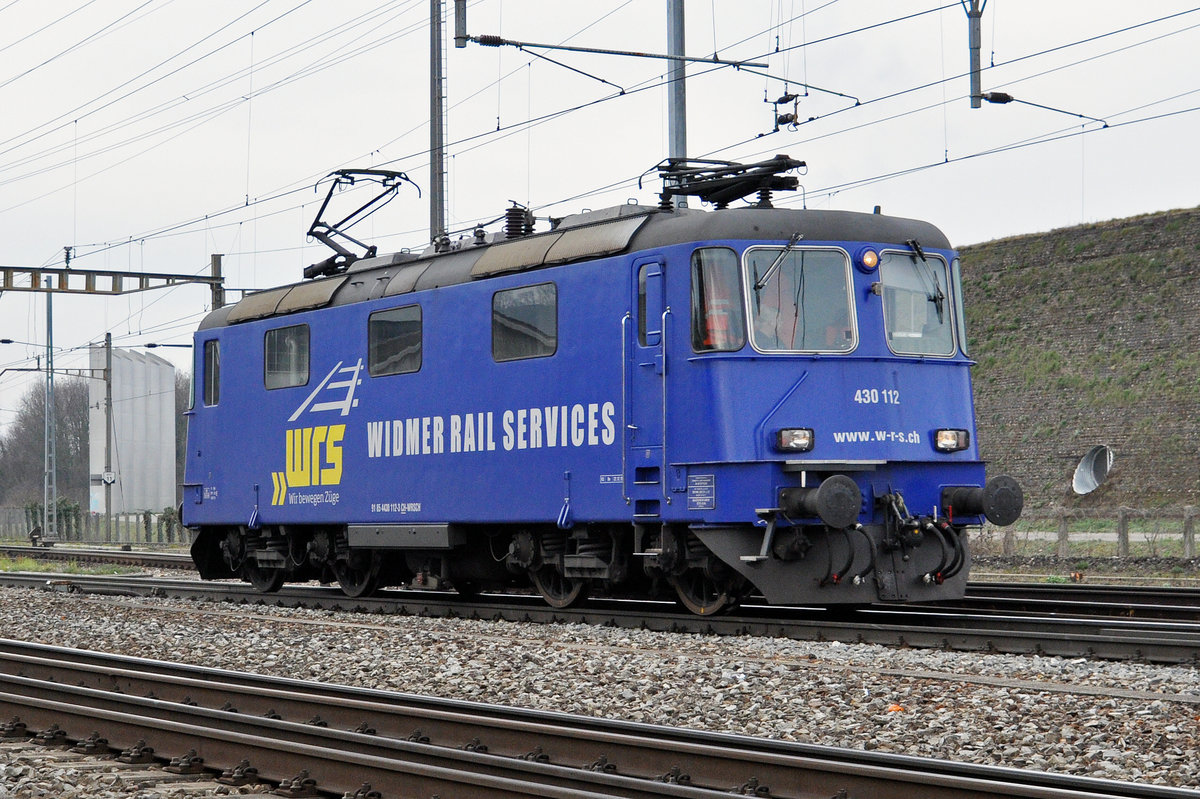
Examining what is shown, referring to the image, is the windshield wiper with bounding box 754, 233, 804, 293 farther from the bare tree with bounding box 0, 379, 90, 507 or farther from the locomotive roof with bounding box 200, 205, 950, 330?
the bare tree with bounding box 0, 379, 90, 507

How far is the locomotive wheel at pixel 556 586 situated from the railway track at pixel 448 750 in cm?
474

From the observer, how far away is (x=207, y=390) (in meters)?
19.5

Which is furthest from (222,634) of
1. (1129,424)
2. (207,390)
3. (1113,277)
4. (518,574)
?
(1113,277)

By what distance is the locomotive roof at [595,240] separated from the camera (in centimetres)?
1257

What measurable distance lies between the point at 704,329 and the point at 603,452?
5.31 feet

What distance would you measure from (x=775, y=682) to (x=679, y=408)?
364cm

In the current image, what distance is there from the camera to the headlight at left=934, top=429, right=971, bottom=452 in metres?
12.8

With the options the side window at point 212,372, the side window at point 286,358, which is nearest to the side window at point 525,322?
the side window at point 286,358

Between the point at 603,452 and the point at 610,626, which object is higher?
the point at 603,452

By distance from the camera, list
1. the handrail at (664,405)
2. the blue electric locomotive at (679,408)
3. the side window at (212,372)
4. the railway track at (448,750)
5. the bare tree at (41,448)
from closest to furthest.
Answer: the railway track at (448,750)
the blue electric locomotive at (679,408)
the handrail at (664,405)
the side window at (212,372)
the bare tree at (41,448)

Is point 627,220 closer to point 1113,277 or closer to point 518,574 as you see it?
point 518,574

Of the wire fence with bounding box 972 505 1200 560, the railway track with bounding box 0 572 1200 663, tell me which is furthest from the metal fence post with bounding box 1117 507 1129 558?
the railway track with bounding box 0 572 1200 663

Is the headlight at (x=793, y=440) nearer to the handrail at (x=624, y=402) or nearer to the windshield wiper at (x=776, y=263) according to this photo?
the windshield wiper at (x=776, y=263)

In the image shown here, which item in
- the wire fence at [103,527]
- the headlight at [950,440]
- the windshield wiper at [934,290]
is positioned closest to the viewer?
the headlight at [950,440]
